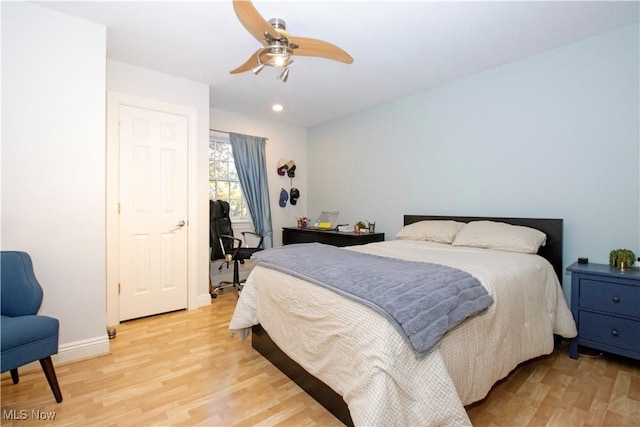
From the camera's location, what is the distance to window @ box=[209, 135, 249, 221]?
431cm

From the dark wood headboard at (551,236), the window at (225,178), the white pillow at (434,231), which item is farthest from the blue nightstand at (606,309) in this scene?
the window at (225,178)

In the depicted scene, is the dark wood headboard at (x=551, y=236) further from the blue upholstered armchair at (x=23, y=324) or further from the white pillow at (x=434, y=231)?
the blue upholstered armchair at (x=23, y=324)

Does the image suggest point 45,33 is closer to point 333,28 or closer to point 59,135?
point 59,135

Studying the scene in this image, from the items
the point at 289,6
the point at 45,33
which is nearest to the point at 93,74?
the point at 45,33

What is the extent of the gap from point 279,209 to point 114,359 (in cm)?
307

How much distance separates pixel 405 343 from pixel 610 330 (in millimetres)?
1871

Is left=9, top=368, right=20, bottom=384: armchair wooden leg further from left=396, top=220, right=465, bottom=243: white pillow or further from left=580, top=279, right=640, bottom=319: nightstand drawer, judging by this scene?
left=580, top=279, right=640, bottom=319: nightstand drawer

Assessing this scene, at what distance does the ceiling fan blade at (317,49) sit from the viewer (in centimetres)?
195

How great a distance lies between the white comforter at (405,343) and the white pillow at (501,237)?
13cm

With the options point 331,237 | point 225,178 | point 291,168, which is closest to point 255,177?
point 225,178

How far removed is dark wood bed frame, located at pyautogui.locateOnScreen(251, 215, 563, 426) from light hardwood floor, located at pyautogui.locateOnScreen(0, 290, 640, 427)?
0.05 m

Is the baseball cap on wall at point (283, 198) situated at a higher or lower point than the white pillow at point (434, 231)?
higher

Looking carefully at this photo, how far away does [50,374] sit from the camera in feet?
5.49

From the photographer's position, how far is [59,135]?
83.5 inches
